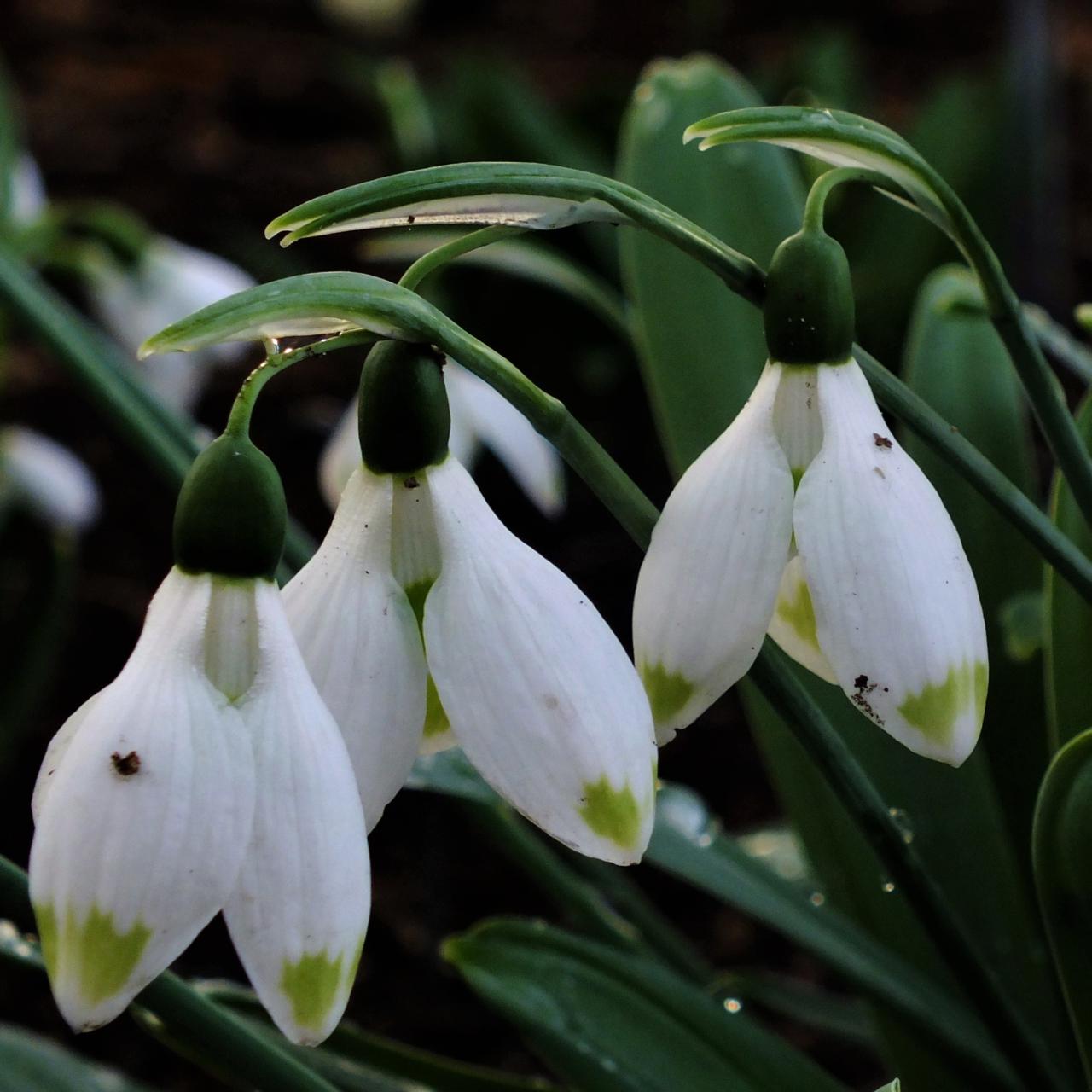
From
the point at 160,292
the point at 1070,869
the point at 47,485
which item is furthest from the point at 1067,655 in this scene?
the point at 47,485

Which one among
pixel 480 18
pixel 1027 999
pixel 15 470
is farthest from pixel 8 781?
pixel 480 18

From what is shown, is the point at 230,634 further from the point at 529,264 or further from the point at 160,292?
the point at 160,292

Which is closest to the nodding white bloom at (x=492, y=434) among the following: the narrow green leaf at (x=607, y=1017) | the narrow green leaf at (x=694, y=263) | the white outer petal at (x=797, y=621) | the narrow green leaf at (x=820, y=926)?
the narrow green leaf at (x=694, y=263)

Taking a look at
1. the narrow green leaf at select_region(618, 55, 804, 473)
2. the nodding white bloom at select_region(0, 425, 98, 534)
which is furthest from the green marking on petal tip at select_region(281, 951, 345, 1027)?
the nodding white bloom at select_region(0, 425, 98, 534)

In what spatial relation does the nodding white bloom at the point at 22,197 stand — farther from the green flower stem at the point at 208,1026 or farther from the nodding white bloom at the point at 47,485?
the green flower stem at the point at 208,1026

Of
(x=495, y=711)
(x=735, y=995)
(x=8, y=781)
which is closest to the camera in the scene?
(x=495, y=711)

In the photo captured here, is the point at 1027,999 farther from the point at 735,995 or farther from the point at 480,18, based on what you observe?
the point at 480,18

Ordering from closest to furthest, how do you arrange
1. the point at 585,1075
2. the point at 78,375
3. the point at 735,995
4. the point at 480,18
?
1. the point at 585,1075
2. the point at 78,375
3. the point at 735,995
4. the point at 480,18

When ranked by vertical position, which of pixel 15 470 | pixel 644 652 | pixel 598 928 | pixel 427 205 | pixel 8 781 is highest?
pixel 427 205
